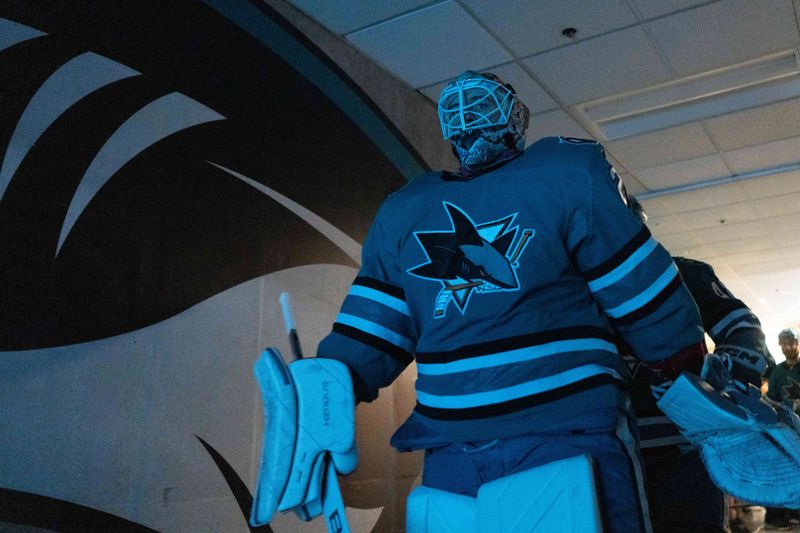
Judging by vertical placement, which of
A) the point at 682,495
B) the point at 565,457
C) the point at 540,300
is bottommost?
the point at 682,495

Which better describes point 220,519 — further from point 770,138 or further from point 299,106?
point 770,138

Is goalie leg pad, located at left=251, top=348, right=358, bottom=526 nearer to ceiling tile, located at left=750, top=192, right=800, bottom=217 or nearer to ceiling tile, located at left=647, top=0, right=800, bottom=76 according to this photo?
ceiling tile, located at left=647, top=0, right=800, bottom=76

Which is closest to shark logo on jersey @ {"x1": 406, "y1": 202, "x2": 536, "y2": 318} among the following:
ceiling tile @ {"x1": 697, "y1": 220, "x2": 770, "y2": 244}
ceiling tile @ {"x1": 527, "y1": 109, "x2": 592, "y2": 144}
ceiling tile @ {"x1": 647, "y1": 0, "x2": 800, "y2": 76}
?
ceiling tile @ {"x1": 647, "y1": 0, "x2": 800, "y2": 76}

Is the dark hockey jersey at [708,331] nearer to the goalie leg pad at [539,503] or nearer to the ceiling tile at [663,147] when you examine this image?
the goalie leg pad at [539,503]

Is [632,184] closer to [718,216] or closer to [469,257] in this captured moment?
[718,216]

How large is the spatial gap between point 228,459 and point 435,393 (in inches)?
59.8

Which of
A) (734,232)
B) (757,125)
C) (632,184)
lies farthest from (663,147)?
(734,232)

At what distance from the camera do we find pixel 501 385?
3.57ft

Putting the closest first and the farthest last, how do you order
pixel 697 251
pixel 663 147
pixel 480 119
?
pixel 480 119 < pixel 663 147 < pixel 697 251

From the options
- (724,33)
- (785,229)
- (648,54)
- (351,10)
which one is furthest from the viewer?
(785,229)

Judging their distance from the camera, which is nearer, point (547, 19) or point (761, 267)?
point (547, 19)

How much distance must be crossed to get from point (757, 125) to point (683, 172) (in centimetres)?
93

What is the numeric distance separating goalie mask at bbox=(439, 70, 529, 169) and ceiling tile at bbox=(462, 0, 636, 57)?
2.19 m

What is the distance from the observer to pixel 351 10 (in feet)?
11.0
